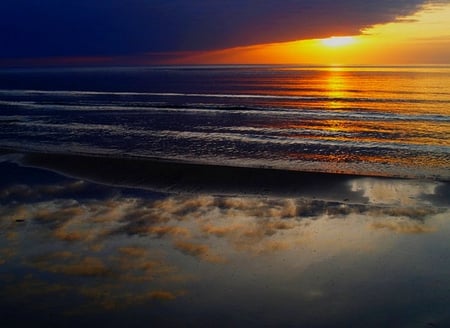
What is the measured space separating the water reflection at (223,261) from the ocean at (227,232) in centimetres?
4

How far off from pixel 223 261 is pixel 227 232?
1.89 meters

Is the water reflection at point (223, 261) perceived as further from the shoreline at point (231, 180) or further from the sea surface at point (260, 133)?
the sea surface at point (260, 133)

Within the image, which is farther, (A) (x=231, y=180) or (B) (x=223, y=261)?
(A) (x=231, y=180)

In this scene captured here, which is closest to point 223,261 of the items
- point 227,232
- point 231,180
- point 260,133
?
point 227,232

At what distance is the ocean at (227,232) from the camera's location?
26.6ft

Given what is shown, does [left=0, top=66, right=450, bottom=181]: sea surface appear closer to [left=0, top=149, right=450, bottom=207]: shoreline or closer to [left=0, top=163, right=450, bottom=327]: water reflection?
[left=0, top=149, right=450, bottom=207]: shoreline

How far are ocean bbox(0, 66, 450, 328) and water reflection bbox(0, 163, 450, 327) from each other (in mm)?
40

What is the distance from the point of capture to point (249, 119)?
122 ft

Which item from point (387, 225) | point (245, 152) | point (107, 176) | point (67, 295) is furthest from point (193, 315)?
point (245, 152)

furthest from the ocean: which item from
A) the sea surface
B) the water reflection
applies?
the sea surface

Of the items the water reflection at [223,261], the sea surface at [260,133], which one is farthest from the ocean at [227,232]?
the sea surface at [260,133]

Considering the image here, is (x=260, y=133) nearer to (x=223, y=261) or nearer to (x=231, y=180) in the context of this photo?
(x=231, y=180)

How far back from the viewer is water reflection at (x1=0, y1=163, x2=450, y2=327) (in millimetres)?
7961

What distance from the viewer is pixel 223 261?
398 inches
